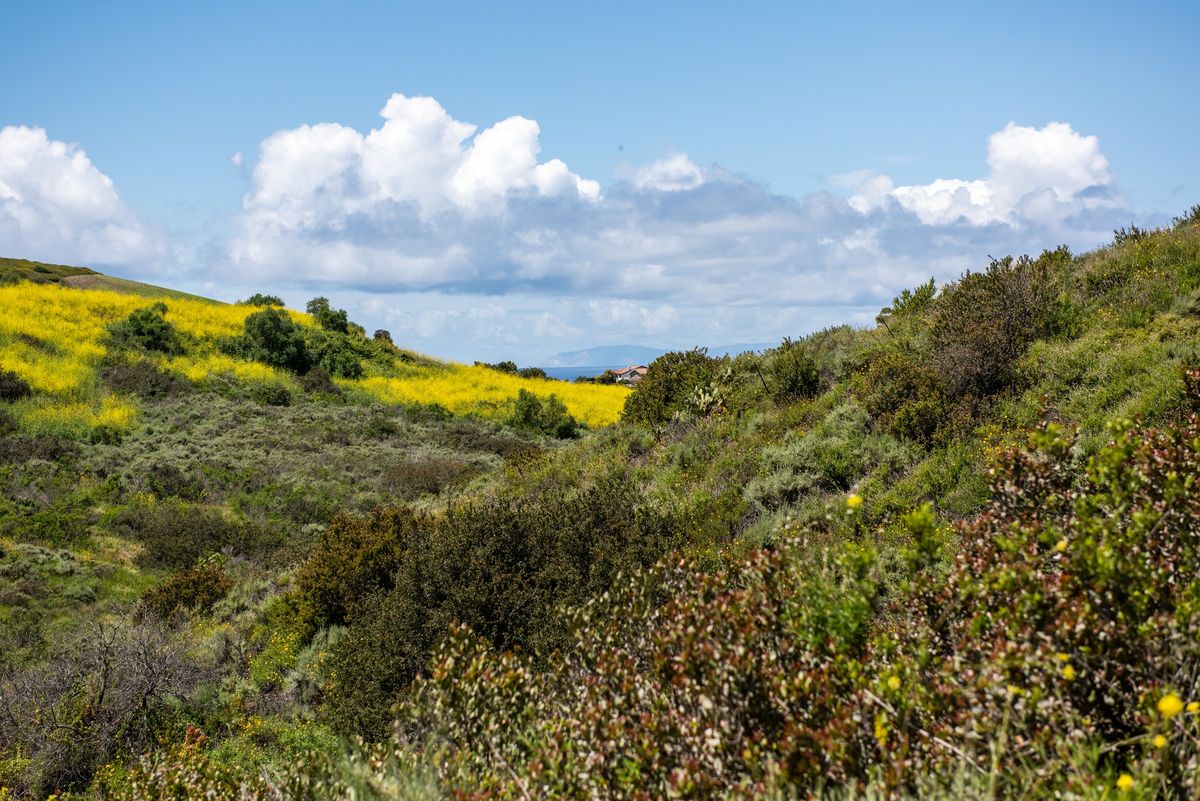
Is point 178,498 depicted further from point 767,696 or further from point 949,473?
point 767,696

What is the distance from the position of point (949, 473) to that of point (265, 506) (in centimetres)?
1910

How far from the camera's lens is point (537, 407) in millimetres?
37375

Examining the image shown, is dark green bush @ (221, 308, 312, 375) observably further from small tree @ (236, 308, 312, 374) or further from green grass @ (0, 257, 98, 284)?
green grass @ (0, 257, 98, 284)

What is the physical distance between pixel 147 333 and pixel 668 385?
30.1 meters

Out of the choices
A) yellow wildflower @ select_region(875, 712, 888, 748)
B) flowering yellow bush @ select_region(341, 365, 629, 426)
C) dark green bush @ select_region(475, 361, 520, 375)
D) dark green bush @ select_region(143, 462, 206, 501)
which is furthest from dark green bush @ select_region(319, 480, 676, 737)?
dark green bush @ select_region(475, 361, 520, 375)

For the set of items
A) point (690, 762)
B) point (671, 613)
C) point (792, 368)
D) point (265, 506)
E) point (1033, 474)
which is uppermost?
point (792, 368)

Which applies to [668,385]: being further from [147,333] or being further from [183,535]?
[147,333]

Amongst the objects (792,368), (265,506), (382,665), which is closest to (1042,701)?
(382,665)

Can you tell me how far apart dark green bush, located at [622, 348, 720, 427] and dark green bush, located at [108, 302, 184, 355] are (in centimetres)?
2795

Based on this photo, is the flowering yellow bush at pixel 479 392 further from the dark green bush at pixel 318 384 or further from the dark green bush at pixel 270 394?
the dark green bush at pixel 270 394

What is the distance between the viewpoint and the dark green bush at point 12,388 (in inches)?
1055

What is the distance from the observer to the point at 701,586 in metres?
4.58

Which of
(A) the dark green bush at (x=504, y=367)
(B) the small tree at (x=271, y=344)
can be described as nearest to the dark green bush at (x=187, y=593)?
(B) the small tree at (x=271, y=344)

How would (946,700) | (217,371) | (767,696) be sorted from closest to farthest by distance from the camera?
(946,700), (767,696), (217,371)
